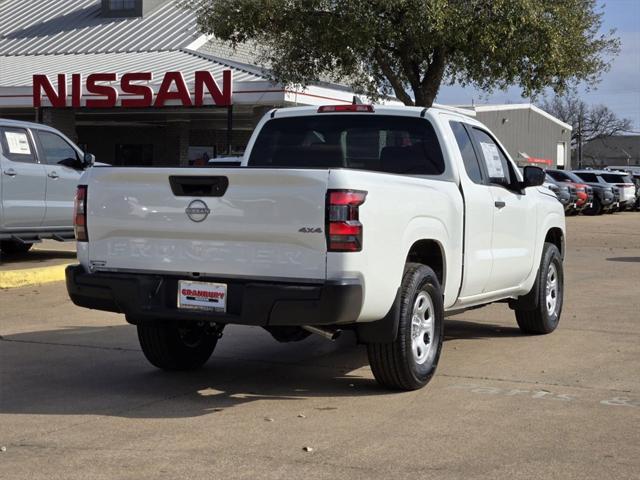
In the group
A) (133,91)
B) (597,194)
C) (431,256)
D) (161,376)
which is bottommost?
(161,376)

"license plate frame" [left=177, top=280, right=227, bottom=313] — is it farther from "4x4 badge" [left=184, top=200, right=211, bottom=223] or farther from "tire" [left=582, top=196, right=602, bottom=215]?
"tire" [left=582, top=196, right=602, bottom=215]

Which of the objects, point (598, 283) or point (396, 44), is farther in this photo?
point (396, 44)

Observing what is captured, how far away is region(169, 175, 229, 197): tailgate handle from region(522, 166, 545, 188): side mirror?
331 centimetres

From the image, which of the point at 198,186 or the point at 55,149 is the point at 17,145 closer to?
the point at 55,149

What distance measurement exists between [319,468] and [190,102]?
24.4 meters

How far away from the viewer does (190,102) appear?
2875cm

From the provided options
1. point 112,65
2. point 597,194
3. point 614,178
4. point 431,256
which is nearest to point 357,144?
point 431,256

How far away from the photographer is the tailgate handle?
20.9ft

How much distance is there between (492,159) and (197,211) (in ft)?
10.3

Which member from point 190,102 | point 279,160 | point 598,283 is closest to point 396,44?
point 190,102

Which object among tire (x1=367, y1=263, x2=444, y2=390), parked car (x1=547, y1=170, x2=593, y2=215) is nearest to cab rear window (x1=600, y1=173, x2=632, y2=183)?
parked car (x1=547, y1=170, x2=593, y2=215)

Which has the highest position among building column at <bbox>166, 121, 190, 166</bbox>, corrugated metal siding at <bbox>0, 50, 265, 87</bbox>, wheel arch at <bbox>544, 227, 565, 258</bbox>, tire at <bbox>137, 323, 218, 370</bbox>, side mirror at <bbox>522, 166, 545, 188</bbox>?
corrugated metal siding at <bbox>0, 50, 265, 87</bbox>

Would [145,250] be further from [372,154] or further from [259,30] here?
[259,30]

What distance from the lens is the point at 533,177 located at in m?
8.67
